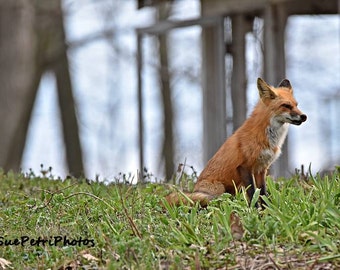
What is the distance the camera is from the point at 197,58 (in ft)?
84.2

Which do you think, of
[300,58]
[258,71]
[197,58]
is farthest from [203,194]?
[197,58]

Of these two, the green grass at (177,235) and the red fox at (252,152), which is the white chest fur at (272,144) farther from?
the green grass at (177,235)

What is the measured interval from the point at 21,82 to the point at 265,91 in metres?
11.6

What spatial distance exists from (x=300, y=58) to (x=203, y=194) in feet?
50.8

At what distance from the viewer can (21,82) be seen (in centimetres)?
1831

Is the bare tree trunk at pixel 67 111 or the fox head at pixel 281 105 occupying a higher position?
the fox head at pixel 281 105

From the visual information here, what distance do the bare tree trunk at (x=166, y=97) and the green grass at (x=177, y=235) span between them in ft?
52.8

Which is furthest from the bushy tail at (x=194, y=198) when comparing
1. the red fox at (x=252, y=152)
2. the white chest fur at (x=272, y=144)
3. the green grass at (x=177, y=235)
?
the white chest fur at (x=272, y=144)

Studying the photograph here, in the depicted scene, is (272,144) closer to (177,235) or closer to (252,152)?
(252,152)

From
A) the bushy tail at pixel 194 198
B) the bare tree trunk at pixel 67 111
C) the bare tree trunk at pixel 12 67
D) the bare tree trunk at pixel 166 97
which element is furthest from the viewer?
the bare tree trunk at pixel 166 97

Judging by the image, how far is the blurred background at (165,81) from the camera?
13359mm

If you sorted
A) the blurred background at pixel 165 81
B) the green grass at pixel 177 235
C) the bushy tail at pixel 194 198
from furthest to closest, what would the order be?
the blurred background at pixel 165 81
the bushy tail at pixel 194 198
the green grass at pixel 177 235

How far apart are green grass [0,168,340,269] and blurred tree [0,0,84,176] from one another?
32.8ft

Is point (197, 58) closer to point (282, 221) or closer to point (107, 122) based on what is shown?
point (107, 122)
